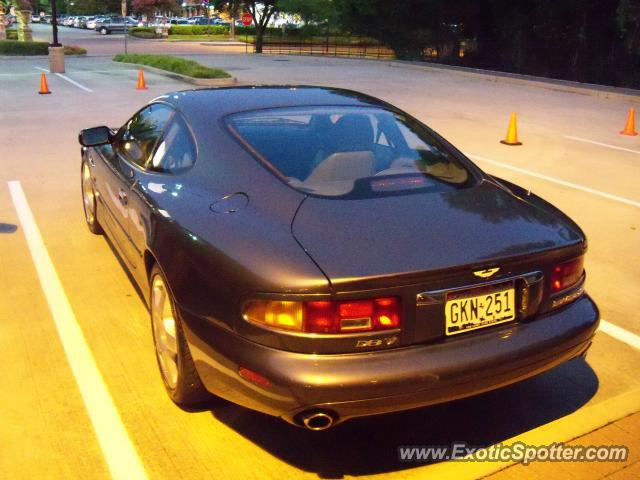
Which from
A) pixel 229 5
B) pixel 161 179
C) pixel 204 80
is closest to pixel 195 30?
pixel 229 5

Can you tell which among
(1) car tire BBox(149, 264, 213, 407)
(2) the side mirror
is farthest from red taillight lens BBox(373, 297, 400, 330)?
(2) the side mirror

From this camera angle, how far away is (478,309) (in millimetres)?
3018

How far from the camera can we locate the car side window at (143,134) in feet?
14.8

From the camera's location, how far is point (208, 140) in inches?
153

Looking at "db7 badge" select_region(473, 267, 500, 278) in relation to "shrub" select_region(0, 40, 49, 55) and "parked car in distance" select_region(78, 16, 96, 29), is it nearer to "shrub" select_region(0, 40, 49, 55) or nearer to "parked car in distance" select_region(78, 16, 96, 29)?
"shrub" select_region(0, 40, 49, 55)

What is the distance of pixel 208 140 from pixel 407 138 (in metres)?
1.16

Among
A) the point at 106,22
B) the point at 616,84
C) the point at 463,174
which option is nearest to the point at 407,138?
the point at 463,174

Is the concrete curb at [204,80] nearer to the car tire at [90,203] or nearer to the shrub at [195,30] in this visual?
the car tire at [90,203]

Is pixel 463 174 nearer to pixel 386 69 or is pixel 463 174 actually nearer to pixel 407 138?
pixel 407 138

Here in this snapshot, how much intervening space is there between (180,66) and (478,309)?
76.3 feet

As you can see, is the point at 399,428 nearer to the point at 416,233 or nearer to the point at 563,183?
the point at 416,233

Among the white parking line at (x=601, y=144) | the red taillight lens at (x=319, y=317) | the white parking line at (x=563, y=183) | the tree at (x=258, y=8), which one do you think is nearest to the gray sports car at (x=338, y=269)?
the red taillight lens at (x=319, y=317)

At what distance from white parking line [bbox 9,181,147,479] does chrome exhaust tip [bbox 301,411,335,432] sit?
80 centimetres

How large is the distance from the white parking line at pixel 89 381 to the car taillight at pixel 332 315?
3.12 ft
